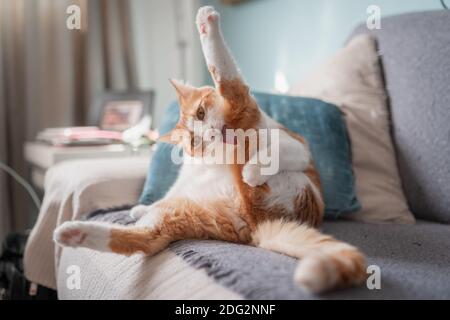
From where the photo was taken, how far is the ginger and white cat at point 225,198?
81 cm

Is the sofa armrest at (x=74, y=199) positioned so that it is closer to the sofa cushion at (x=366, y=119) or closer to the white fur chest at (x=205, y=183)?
the white fur chest at (x=205, y=183)

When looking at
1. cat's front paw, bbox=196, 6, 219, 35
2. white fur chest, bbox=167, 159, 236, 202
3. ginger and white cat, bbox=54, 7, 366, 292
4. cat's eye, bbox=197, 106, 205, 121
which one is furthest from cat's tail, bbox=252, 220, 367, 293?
cat's front paw, bbox=196, 6, 219, 35

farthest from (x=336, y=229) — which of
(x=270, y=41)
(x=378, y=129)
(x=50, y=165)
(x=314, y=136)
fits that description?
(x=270, y=41)

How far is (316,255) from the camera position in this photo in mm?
607

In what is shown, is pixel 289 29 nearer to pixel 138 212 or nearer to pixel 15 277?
pixel 138 212

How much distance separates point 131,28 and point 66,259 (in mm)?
1379

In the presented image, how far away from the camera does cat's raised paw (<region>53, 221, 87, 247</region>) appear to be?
30.9 inches

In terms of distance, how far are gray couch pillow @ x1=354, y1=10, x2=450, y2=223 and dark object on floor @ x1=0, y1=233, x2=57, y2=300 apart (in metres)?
1.02

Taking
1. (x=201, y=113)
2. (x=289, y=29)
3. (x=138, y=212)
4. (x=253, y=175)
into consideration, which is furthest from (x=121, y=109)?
(x=253, y=175)

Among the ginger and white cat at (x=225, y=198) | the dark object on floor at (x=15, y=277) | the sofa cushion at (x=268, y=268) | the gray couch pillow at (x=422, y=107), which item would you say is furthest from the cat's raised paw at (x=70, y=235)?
the gray couch pillow at (x=422, y=107)

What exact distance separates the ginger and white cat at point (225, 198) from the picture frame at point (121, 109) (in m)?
1.00

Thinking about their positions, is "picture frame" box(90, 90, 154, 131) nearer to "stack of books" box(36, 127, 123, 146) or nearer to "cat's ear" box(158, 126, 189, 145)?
"stack of books" box(36, 127, 123, 146)
